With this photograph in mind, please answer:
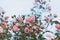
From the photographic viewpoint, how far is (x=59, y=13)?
2.35m

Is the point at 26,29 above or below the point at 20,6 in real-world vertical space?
below

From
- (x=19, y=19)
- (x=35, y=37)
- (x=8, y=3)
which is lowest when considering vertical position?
(x=35, y=37)

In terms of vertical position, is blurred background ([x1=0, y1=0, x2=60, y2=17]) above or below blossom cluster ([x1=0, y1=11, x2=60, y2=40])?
above

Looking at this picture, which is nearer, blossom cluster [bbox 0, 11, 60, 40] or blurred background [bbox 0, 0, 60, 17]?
blossom cluster [bbox 0, 11, 60, 40]

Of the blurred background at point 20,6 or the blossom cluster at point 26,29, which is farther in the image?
the blurred background at point 20,6

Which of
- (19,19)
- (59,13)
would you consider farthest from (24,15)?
(59,13)

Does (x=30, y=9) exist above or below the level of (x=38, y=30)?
above

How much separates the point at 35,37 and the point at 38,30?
9 centimetres

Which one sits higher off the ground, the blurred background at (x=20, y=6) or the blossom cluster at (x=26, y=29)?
the blurred background at (x=20, y=6)

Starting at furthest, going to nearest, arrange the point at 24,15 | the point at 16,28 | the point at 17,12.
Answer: the point at 17,12 < the point at 24,15 < the point at 16,28

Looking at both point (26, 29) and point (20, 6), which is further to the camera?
point (20, 6)

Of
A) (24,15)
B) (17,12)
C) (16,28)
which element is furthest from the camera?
(17,12)

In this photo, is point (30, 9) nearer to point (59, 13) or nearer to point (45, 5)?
point (45, 5)

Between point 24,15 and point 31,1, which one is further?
point 31,1
